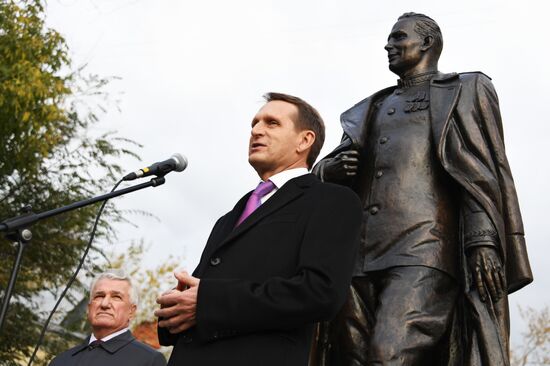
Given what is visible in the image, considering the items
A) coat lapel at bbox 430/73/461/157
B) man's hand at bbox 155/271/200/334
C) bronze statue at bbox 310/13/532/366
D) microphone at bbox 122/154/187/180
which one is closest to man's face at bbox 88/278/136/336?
microphone at bbox 122/154/187/180

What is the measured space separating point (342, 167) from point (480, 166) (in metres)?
0.73

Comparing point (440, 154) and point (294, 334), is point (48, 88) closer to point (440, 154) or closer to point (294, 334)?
point (440, 154)

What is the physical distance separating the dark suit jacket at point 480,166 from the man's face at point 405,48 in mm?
184

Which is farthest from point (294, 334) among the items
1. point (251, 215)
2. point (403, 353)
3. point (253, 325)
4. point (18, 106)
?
point (18, 106)

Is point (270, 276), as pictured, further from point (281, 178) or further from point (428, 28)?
point (428, 28)

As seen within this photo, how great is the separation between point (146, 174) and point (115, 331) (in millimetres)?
1199

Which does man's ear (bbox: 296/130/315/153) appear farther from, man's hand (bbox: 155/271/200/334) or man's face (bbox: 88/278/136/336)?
man's face (bbox: 88/278/136/336)

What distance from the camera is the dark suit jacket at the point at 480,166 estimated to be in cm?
448

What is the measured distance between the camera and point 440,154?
4.79 metres

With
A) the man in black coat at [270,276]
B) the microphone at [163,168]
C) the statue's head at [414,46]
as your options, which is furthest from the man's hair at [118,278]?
the man in black coat at [270,276]

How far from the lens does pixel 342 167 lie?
5.02 meters

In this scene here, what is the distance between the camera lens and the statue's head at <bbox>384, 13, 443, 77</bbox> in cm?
520

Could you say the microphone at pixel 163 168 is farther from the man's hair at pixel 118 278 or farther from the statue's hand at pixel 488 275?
the statue's hand at pixel 488 275

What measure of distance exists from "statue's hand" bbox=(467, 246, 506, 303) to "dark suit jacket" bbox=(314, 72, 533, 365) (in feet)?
0.22
